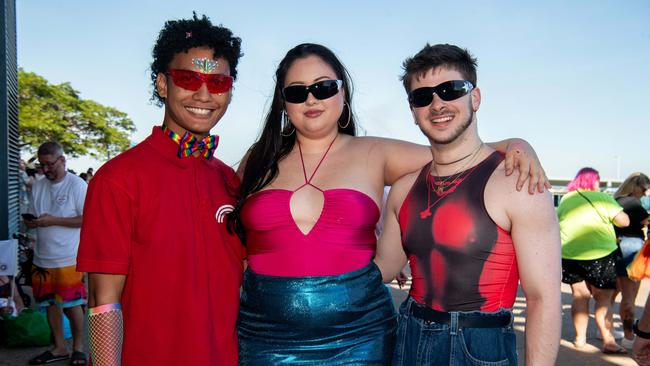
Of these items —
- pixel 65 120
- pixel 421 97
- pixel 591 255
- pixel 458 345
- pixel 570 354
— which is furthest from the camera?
pixel 65 120

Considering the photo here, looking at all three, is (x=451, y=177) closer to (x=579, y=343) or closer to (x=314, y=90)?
(x=314, y=90)

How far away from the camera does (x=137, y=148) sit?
7.69 ft

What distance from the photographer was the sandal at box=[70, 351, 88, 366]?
5461mm

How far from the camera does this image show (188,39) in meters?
2.46

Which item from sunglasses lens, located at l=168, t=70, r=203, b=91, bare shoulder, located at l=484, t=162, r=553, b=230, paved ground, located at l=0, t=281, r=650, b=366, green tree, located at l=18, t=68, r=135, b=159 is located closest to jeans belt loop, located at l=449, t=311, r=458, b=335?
bare shoulder, located at l=484, t=162, r=553, b=230

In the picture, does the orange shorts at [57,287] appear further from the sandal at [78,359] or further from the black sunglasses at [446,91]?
the black sunglasses at [446,91]

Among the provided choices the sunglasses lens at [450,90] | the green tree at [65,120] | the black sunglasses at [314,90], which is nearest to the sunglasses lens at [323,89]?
the black sunglasses at [314,90]

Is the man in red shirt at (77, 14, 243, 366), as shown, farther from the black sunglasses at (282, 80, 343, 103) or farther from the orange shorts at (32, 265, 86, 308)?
the orange shorts at (32, 265, 86, 308)

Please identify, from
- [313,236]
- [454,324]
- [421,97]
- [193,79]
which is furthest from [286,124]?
[454,324]

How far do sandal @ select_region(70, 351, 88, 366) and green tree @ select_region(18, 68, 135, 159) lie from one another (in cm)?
2915

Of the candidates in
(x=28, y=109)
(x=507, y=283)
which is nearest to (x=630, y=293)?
(x=507, y=283)

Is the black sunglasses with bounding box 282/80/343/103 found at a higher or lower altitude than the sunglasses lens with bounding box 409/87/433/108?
higher

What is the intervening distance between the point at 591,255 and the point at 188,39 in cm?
538

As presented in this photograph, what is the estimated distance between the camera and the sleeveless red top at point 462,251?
211cm
